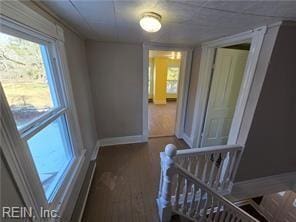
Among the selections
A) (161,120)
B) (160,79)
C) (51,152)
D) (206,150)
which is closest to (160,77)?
(160,79)

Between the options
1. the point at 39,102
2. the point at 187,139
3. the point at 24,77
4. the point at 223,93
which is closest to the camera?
the point at 24,77

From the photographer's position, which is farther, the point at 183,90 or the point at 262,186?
the point at 183,90

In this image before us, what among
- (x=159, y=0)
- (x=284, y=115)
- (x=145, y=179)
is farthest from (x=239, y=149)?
(x=159, y=0)

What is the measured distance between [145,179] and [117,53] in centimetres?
226

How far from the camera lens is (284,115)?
1638 mm

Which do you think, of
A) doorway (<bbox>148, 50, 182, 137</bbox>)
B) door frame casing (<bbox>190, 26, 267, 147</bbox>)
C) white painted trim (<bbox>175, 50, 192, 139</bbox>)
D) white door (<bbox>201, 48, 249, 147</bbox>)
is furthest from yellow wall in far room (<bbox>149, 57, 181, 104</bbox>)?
white door (<bbox>201, 48, 249, 147</bbox>)

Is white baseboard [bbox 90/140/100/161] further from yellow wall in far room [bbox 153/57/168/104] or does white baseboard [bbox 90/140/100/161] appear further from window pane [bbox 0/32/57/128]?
yellow wall in far room [bbox 153/57/168/104]

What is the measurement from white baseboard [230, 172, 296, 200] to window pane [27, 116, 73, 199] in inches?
88.6

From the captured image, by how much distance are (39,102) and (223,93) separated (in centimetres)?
277

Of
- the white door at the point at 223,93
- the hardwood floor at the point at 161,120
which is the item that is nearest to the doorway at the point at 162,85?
the hardwood floor at the point at 161,120

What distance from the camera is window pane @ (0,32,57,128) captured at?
2.72 ft

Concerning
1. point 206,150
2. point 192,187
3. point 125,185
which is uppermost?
point 206,150

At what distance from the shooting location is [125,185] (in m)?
2.05

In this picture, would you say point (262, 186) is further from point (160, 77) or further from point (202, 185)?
point (160, 77)
